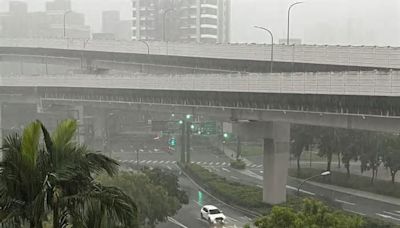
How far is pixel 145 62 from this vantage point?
6656 centimetres

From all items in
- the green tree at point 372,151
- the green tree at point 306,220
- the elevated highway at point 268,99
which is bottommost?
the green tree at point 372,151

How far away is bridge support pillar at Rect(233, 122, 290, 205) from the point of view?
40094 mm

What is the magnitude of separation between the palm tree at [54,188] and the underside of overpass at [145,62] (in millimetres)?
42088

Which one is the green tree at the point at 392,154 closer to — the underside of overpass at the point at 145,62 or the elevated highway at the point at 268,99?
the underside of overpass at the point at 145,62

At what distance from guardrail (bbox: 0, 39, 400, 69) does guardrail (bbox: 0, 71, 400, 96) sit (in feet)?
36.6

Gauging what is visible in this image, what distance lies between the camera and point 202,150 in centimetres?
7594

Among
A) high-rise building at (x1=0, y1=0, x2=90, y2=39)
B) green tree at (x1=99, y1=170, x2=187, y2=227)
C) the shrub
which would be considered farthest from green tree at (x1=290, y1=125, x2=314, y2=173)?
high-rise building at (x1=0, y1=0, x2=90, y2=39)

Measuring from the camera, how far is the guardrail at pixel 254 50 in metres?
42.9

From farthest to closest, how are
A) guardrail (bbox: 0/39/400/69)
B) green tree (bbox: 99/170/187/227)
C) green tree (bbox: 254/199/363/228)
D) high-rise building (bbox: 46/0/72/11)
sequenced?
high-rise building (bbox: 46/0/72/11)
guardrail (bbox: 0/39/400/69)
green tree (bbox: 99/170/187/227)
green tree (bbox: 254/199/363/228)

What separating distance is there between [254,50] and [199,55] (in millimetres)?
7995

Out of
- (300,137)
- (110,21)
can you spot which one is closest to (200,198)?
(300,137)

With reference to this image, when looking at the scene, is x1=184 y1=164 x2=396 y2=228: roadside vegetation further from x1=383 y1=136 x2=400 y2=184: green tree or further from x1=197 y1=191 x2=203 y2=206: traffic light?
x1=383 y1=136 x2=400 y2=184: green tree

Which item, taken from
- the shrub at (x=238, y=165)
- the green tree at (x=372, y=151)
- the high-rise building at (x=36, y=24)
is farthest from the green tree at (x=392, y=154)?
the high-rise building at (x=36, y=24)

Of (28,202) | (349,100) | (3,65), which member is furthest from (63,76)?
(3,65)
